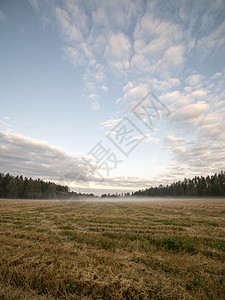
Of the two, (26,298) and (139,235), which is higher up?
(26,298)

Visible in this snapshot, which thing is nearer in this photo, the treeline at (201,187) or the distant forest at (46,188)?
the distant forest at (46,188)

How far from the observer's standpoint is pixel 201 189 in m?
113

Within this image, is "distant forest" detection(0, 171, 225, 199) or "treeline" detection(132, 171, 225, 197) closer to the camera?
"distant forest" detection(0, 171, 225, 199)

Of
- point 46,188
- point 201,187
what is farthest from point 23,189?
point 201,187

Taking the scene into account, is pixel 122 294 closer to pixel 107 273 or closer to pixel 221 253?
pixel 107 273

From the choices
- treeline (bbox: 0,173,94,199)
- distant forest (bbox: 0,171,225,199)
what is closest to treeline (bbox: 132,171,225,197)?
distant forest (bbox: 0,171,225,199)

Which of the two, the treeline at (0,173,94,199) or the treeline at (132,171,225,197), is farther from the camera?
the treeline at (132,171,225,197)

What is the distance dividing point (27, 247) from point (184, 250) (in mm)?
8719

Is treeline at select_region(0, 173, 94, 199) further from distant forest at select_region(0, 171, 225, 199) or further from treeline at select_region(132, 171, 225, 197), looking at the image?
treeline at select_region(132, 171, 225, 197)

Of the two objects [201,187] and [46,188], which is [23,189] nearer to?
[46,188]

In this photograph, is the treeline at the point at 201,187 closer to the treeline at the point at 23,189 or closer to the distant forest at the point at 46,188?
the distant forest at the point at 46,188

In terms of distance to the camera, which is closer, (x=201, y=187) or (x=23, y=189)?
(x=23, y=189)

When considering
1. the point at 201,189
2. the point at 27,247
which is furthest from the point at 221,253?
the point at 201,189

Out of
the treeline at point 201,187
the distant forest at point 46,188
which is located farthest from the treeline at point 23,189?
the treeline at point 201,187
